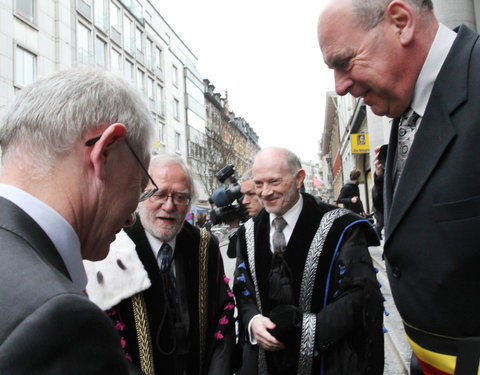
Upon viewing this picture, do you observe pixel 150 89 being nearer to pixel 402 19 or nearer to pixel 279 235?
pixel 279 235

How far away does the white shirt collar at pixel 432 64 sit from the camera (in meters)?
1.29

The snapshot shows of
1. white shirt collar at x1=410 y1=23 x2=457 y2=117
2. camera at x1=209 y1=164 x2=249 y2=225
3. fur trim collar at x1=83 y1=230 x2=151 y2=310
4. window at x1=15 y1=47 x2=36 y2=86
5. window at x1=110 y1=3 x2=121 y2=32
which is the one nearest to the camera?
white shirt collar at x1=410 y1=23 x2=457 y2=117

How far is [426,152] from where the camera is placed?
1.23 meters

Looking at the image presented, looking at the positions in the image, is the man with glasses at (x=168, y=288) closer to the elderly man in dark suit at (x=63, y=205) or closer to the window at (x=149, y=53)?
the elderly man in dark suit at (x=63, y=205)

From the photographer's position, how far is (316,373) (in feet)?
7.16

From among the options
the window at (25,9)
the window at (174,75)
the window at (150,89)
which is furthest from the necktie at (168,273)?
the window at (174,75)

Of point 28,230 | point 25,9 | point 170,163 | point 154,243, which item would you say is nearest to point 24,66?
point 25,9

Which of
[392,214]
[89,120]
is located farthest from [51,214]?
[392,214]

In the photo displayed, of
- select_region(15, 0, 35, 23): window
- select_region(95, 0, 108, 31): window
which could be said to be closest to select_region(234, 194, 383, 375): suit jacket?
select_region(15, 0, 35, 23): window

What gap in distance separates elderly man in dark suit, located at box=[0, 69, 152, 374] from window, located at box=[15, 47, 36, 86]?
677 inches

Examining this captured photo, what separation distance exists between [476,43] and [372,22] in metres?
0.36

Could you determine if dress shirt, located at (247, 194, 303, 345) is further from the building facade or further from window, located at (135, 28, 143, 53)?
window, located at (135, 28, 143, 53)

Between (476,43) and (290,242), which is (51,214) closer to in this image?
(476,43)

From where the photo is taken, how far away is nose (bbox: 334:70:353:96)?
59.4 inches
